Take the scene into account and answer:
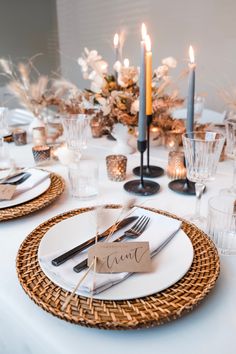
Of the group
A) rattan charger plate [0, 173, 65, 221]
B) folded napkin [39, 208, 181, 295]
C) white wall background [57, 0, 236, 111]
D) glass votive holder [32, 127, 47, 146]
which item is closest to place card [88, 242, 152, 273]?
folded napkin [39, 208, 181, 295]

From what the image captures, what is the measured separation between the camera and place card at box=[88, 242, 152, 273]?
0.50 meters

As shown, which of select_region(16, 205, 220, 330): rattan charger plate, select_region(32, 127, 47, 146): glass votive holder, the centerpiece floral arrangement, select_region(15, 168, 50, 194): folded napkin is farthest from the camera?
select_region(32, 127, 47, 146): glass votive holder

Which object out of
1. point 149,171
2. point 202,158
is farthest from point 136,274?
point 149,171

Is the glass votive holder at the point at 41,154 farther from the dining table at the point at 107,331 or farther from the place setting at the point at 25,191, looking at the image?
the dining table at the point at 107,331

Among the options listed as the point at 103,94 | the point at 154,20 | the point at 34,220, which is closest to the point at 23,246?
the point at 34,220

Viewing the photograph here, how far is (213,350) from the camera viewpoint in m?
0.41

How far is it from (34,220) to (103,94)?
61cm

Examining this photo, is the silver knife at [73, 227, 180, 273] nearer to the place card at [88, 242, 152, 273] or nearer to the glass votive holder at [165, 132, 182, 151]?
the place card at [88, 242, 152, 273]

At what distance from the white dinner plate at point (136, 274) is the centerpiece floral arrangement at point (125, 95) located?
0.52m

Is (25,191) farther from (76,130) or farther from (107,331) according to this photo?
(107,331)

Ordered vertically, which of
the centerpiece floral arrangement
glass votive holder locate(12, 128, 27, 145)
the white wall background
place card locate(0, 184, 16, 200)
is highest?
the white wall background

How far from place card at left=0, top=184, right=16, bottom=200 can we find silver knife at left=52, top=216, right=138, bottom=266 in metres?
0.30

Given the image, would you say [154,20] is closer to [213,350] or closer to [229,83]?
[229,83]

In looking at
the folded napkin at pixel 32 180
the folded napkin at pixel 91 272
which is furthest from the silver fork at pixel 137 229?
the folded napkin at pixel 32 180
